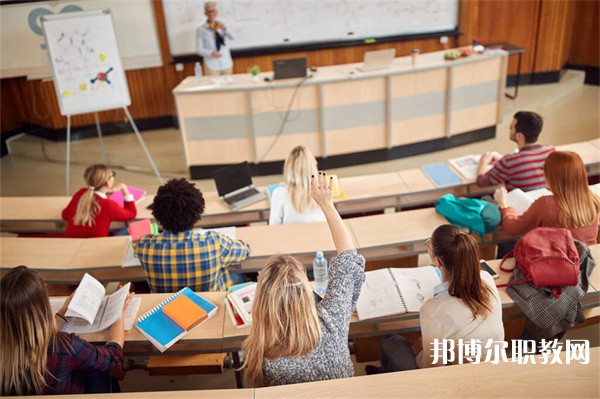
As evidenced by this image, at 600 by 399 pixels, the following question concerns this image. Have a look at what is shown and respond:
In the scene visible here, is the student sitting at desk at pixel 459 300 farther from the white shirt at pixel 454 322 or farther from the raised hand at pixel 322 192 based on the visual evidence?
the raised hand at pixel 322 192

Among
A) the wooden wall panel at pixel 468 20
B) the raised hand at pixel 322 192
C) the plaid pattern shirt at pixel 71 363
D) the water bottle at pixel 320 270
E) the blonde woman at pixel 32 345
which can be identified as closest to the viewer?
the blonde woman at pixel 32 345

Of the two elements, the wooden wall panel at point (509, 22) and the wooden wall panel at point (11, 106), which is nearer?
the wooden wall panel at point (11, 106)

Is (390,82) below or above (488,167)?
above

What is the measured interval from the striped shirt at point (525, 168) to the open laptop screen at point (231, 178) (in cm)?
196

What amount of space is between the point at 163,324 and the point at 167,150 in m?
4.73

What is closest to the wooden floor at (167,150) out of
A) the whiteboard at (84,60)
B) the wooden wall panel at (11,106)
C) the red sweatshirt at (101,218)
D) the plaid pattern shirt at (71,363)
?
the wooden wall panel at (11,106)

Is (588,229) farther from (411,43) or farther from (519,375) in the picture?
(411,43)

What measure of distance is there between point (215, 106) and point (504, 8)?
498cm

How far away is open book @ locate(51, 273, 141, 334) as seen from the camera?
2.55 m

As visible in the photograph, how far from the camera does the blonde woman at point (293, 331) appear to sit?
189 cm

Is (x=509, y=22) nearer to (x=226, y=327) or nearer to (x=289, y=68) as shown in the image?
(x=289, y=68)

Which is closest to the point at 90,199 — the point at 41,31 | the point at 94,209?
the point at 94,209

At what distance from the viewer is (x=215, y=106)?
572cm

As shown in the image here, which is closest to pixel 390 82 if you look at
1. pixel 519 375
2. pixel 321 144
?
pixel 321 144
